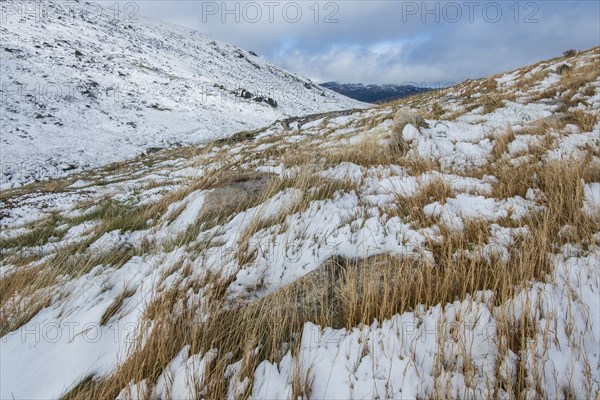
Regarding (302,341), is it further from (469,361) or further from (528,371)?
(528,371)

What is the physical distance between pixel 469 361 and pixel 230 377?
1.08 metres

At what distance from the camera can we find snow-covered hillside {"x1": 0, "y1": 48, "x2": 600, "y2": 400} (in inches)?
55.7

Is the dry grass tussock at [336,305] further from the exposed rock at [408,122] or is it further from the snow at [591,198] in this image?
the exposed rock at [408,122]

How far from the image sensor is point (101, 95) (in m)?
21.6

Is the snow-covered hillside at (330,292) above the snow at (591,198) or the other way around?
the other way around

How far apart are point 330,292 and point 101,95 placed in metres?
25.4

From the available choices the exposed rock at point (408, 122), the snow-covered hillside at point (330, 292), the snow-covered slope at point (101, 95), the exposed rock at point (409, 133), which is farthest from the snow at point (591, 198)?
the snow-covered slope at point (101, 95)

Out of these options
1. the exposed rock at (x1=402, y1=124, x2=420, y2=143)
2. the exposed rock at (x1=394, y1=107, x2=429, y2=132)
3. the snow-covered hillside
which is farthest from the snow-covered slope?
the exposed rock at (x1=402, y1=124, x2=420, y2=143)

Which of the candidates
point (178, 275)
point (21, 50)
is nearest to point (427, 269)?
point (178, 275)

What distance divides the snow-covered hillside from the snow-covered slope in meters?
12.6

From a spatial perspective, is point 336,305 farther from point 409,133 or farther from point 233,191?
point 409,133

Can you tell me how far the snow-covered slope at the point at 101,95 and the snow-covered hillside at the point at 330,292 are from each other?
1256 centimetres

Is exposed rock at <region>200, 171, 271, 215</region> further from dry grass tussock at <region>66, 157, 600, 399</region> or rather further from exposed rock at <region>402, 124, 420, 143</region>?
exposed rock at <region>402, 124, 420, 143</region>

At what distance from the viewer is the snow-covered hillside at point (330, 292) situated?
1414mm
